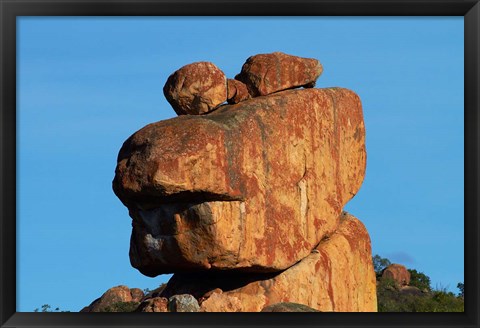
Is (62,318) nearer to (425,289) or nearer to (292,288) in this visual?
(292,288)

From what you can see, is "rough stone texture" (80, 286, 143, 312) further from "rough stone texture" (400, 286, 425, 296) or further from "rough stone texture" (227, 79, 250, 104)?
"rough stone texture" (227, 79, 250, 104)

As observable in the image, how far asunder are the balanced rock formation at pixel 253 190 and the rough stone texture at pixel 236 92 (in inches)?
1.7

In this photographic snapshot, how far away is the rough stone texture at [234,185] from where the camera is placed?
99.7 feet

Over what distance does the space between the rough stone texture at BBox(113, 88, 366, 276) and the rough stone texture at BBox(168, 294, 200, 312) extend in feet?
4.30

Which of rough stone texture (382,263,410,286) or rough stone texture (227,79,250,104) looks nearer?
rough stone texture (227,79,250,104)

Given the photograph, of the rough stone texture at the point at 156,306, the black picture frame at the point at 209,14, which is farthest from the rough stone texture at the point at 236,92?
the black picture frame at the point at 209,14

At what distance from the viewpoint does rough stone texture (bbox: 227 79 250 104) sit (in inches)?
1339

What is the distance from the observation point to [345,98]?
36.6 metres

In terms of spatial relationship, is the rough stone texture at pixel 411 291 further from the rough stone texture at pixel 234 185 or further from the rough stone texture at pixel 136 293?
the rough stone texture at pixel 234 185

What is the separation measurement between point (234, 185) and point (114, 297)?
2212 cm

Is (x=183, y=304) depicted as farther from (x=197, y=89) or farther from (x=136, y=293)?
(x=136, y=293)

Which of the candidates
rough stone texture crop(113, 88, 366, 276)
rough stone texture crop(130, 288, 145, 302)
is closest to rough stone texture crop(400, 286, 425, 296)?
rough stone texture crop(130, 288, 145, 302)

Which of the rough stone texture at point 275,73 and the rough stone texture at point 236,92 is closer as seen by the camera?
the rough stone texture at point 236,92

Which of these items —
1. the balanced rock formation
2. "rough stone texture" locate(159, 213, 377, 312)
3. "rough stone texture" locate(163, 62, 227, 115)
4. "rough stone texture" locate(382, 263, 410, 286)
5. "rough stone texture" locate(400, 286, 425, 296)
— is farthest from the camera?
"rough stone texture" locate(382, 263, 410, 286)
